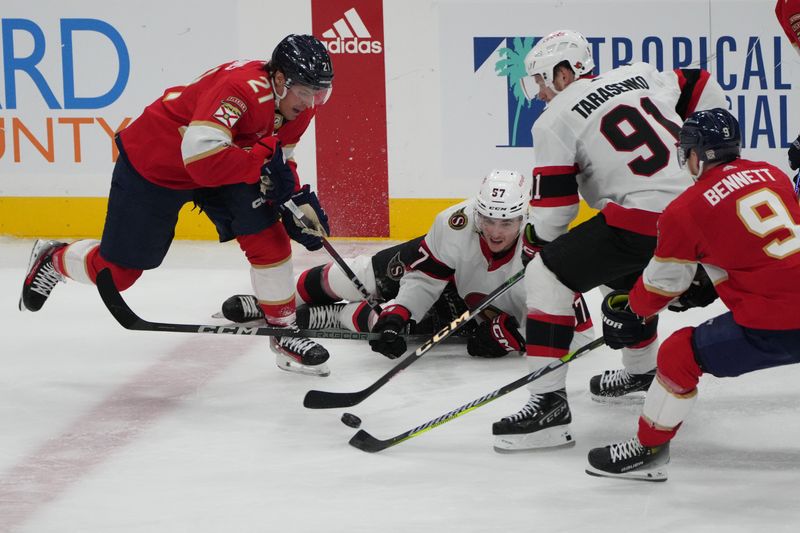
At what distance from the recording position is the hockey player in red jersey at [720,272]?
2500 mm

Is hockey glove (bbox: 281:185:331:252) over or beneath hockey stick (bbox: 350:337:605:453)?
over

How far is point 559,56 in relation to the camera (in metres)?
3.09

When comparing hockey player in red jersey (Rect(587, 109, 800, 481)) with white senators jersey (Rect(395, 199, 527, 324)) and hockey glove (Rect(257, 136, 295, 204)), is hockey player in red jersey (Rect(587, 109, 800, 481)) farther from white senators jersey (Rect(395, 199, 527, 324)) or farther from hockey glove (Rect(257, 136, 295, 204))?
hockey glove (Rect(257, 136, 295, 204))

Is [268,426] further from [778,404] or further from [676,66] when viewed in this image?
[676,66]

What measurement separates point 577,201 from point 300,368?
111cm

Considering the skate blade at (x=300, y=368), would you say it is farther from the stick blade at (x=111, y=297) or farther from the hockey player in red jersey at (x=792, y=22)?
the hockey player in red jersey at (x=792, y=22)

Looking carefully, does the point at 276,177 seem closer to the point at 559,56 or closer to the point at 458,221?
the point at 458,221

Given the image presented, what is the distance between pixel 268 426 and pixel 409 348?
90 centimetres

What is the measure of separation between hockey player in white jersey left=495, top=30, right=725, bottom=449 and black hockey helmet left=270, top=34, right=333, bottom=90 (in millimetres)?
702

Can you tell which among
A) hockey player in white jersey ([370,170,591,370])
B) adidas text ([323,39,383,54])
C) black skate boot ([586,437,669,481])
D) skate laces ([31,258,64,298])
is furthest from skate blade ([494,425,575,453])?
adidas text ([323,39,383,54])

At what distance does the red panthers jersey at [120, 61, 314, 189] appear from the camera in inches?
135

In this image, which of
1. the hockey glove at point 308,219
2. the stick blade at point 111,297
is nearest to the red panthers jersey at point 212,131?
the hockey glove at point 308,219

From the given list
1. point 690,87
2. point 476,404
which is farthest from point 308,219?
point 690,87

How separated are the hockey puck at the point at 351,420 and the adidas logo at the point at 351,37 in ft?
8.71
